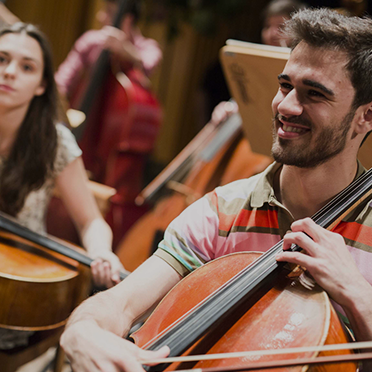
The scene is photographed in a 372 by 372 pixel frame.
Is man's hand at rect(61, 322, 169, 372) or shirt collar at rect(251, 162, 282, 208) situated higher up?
shirt collar at rect(251, 162, 282, 208)

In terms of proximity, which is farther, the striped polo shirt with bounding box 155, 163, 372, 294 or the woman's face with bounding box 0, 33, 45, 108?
the woman's face with bounding box 0, 33, 45, 108

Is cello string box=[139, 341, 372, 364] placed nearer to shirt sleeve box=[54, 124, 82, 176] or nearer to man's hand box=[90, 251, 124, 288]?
man's hand box=[90, 251, 124, 288]

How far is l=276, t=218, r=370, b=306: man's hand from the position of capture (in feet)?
2.71

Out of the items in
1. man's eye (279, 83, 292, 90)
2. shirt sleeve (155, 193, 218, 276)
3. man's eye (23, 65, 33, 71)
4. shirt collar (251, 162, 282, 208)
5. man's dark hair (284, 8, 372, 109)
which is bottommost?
shirt sleeve (155, 193, 218, 276)

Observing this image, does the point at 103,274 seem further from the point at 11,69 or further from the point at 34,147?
the point at 11,69

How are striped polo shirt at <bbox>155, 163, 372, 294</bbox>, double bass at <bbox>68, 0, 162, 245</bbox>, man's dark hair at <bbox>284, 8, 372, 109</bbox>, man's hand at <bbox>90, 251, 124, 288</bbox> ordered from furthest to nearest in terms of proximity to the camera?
double bass at <bbox>68, 0, 162, 245</bbox> → man's hand at <bbox>90, 251, 124, 288</bbox> → striped polo shirt at <bbox>155, 163, 372, 294</bbox> → man's dark hair at <bbox>284, 8, 372, 109</bbox>

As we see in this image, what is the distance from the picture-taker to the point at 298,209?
3.47 ft

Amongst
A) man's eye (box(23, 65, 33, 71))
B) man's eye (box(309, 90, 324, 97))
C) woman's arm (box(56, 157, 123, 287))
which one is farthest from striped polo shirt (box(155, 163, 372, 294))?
man's eye (box(23, 65, 33, 71))

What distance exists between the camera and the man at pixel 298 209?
831 millimetres

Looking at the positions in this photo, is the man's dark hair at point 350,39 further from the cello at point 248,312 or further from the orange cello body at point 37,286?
the orange cello body at point 37,286

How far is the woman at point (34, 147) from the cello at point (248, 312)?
739 mm

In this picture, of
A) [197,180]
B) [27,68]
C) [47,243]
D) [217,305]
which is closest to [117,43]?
[197,180]

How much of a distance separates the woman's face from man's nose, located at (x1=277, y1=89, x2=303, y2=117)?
3.33ft

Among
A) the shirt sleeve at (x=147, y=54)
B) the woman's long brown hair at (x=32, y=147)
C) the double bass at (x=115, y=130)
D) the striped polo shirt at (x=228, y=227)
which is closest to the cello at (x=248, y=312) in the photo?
the striped polo shirt at (x=228, y=227)
